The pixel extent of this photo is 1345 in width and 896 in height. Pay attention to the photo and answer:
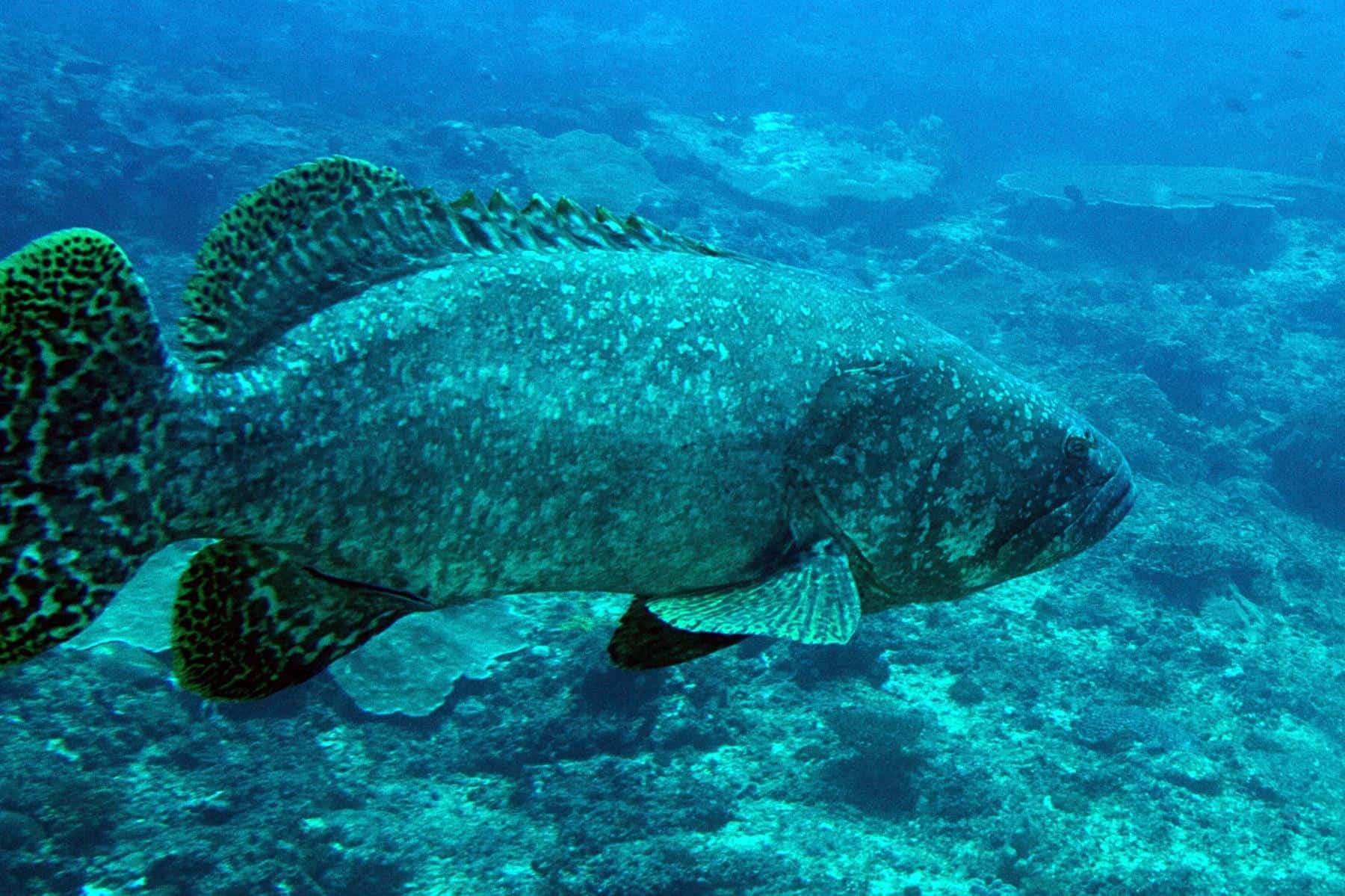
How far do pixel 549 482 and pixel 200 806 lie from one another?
6303mm

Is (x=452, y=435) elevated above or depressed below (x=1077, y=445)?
above

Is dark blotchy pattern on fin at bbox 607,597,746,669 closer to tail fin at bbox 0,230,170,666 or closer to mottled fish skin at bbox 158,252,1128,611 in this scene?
mottled fish skin at bbox 158,252,1128,611

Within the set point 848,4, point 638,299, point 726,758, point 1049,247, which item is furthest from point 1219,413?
point 848,4

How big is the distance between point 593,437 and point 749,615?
614 mm

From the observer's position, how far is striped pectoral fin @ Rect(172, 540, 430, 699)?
212 cm

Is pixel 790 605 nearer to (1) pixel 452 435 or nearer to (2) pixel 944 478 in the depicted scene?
(2) pixel 944 478

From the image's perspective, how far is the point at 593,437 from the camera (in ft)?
7.23

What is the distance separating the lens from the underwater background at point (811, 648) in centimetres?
686

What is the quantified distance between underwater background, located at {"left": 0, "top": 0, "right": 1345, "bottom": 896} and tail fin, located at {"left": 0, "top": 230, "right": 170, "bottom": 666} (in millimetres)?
5292

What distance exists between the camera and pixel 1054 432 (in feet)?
8.82

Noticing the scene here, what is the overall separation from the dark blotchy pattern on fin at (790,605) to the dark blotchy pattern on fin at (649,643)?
0.26 feet

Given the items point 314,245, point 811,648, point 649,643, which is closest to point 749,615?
point 649,643

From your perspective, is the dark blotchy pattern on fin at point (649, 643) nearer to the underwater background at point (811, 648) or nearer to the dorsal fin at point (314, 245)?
the dorsal fin at point (314, 245)

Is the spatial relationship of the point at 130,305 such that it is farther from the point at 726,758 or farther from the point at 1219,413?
the point at 1219,413
